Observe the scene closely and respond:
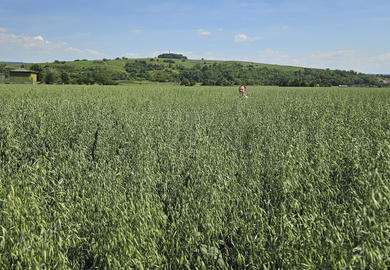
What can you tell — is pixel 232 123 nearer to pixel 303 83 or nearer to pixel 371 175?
pixel 371 175

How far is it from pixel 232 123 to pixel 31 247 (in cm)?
717

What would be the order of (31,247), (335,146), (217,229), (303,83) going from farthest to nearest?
(303,83) → (335,146) → (217,229) → (31,247)

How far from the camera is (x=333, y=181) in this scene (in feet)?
14.9

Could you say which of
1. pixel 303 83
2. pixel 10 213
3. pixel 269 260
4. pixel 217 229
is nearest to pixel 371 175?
pixel 269 260

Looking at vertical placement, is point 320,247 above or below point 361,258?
below

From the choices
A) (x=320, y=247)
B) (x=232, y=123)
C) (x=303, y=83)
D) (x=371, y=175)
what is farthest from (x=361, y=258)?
(x=303, y=83)

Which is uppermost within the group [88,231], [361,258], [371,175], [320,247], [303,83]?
[303,83]

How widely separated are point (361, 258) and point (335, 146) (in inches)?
162

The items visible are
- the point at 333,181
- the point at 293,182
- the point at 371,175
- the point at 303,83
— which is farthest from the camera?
the point at 303,83

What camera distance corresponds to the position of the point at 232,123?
902cm

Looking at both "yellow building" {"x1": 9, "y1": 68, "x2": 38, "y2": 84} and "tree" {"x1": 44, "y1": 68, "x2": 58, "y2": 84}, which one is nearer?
"yellow building" {"x1": 9, "y1": 68, "x2": 38, "y2": 84}

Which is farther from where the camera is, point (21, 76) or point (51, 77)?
point (21, 76)

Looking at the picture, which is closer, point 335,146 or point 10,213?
point 10,213

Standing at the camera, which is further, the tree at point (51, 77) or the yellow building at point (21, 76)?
the tree at point (51, 77)
